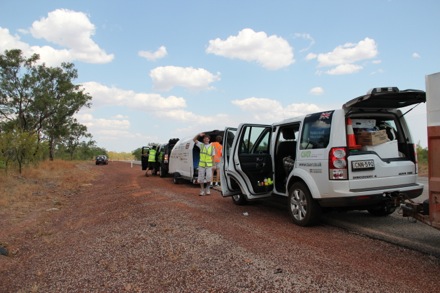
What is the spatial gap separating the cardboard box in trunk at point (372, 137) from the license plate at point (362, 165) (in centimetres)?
34

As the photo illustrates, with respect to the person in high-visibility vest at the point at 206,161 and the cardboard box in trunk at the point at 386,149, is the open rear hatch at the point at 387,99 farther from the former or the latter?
the person in high-visibility vest at the point at 206,161

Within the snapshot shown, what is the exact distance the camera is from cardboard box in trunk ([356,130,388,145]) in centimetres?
558

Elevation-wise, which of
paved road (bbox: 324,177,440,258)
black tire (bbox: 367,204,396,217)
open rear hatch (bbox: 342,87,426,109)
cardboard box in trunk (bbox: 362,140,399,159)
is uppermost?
open rear hatch (bbox: 342,87,426,109)

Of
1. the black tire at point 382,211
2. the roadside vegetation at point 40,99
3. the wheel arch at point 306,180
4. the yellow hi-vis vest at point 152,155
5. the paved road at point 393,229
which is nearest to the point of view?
the paved road at point 393,229

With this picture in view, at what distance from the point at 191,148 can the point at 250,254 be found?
8.79 meters

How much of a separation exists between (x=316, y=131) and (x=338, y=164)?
78cm

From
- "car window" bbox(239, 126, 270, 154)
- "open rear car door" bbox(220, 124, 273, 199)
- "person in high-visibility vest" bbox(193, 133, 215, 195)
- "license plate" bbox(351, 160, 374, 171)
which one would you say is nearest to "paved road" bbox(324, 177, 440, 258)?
"license plate" bbox(351, 160, 374, 171)

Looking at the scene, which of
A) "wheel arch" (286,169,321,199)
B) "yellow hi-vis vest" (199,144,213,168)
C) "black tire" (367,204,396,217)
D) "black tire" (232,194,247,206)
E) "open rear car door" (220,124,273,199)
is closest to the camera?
"wheel arch" (286,169,321,199)

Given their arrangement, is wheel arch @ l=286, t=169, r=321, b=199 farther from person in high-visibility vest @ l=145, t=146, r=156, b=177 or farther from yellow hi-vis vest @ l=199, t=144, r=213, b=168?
person in high-visibility vest @ l=145, t=146, r=156, b=177

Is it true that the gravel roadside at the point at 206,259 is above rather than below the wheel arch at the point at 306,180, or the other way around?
below

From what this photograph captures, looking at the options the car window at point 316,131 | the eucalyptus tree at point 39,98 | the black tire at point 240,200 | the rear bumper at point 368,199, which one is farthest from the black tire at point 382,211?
the eucalyptus tree at point 39,98

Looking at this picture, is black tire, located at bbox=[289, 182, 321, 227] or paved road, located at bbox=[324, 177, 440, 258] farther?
black tire, located at bbox=[289, 182, 321, 227]

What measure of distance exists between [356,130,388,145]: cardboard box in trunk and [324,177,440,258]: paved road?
3.78 feet

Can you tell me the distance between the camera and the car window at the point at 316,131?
5.68 m
